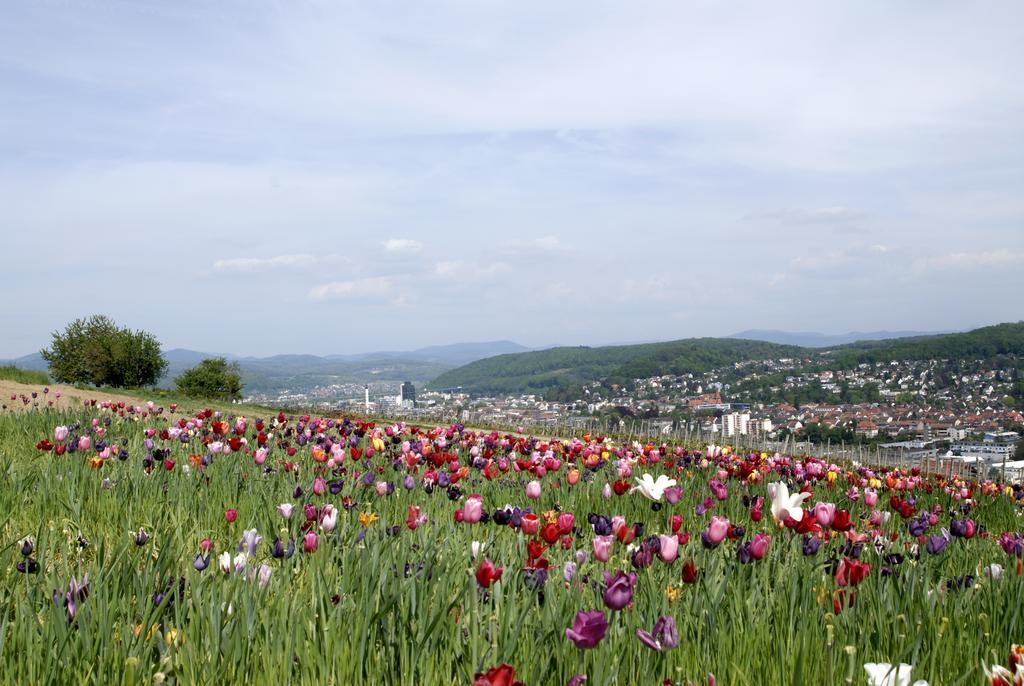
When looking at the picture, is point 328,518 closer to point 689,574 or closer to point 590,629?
point 689,574

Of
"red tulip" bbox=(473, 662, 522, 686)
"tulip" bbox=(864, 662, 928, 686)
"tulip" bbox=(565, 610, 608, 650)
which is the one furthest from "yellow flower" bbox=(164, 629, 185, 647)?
"tulip" bbox=(864, 662, 928, 686)

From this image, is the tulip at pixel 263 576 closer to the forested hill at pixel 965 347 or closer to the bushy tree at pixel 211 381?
the bushy tree at pixel 211 381

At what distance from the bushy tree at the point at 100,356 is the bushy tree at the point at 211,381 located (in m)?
4.90

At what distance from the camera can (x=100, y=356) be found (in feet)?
197

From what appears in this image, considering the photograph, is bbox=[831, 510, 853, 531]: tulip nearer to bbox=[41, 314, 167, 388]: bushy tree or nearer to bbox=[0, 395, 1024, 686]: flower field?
bbox=[0, 395, 1024, 686]: flower field

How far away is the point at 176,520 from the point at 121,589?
48.3 inches

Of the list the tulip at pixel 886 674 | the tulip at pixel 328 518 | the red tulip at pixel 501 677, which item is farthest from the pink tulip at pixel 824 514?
the tulip at pixel 328 518

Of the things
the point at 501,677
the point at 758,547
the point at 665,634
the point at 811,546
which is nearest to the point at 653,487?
the point at 811,546

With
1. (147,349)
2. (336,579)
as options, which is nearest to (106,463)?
(336,579)

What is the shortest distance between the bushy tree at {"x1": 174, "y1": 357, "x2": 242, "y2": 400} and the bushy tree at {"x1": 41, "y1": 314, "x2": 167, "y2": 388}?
4.90 metres

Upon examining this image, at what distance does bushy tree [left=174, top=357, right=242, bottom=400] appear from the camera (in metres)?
68.2

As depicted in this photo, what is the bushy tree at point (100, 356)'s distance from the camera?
60.4 meters

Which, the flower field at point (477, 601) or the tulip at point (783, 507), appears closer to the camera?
the flower field at point (477, 601)

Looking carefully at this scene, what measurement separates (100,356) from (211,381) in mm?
10379
